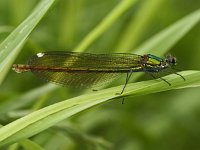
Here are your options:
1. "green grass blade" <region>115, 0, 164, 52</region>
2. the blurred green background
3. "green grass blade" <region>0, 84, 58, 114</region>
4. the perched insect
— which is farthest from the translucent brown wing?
"green grass blade" <region>115, 0, 164, 52</region>

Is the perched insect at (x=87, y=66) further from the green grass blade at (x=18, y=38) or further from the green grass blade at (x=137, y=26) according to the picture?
the green grass blade at (x=137, y=26)

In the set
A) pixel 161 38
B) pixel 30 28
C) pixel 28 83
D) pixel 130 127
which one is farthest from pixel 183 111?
pixel 30 28

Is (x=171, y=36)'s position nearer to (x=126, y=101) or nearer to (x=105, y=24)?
(x=105, y=24)

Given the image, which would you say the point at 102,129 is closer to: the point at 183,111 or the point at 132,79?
the point at 183,111

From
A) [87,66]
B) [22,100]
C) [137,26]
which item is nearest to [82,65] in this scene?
[87,66]

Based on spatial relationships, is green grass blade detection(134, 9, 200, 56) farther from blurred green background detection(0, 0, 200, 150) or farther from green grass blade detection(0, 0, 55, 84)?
green grass blade detection(0, 0, 55, 84)
